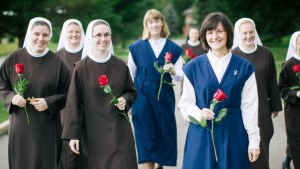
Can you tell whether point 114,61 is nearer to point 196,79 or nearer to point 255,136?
point 196,79

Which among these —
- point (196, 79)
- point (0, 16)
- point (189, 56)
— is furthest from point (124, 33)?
point (196, 79)

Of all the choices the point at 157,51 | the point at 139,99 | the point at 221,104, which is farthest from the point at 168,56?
the point at 221,104

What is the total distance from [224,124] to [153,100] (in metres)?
3.27

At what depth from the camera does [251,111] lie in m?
4.77

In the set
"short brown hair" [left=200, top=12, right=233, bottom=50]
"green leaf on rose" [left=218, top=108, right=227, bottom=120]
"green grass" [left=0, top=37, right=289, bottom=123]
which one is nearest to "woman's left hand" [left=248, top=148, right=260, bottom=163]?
"green leaf on rose" [left=218, top=108, right=227, bottom=120]

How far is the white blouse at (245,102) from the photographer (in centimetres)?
474

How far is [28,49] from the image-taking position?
19.7 ft

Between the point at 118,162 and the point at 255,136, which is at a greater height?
the point at 255,136

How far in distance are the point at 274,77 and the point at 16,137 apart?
3.48m

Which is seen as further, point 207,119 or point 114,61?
point 114,61

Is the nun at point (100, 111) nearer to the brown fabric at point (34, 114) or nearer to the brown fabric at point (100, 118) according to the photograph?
the brown fabric at point (100, 118)

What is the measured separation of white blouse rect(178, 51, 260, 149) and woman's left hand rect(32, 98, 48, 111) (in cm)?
169

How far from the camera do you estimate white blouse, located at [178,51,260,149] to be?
15.6 feet

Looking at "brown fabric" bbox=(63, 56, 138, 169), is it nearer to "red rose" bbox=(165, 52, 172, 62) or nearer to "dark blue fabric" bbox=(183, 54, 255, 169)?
"dark blue fabric" bbox=(183, 54, 255, 169)
